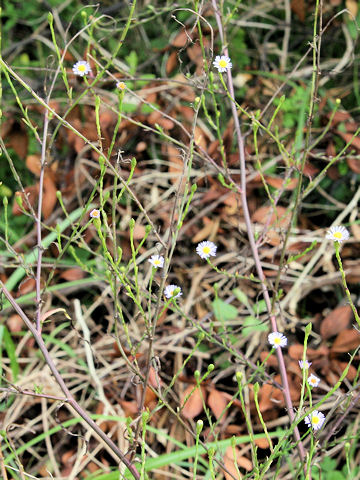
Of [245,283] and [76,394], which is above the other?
[245,283]

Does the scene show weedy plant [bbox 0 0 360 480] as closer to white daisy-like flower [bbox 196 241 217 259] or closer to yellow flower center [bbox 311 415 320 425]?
white daisy-like flower [bbox 196 241 217 259]

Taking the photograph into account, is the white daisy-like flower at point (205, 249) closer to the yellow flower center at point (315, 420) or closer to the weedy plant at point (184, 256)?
the weedy plant at point (184, 256)

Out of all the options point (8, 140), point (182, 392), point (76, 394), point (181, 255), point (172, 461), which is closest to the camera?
point (172, 461)

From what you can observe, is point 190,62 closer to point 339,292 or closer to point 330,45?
point 330,45

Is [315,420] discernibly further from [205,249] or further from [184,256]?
[184,256]

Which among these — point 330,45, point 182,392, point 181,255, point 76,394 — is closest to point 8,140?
point 181,255

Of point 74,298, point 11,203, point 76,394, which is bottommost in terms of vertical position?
point 76,394

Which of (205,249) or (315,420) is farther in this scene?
(205,249)

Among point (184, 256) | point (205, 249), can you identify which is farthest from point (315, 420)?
point (184, 256)

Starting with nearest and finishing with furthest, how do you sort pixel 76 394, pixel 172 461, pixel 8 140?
1. pixel 172 461
2. pixel 76 394
3. pixel 8 140
